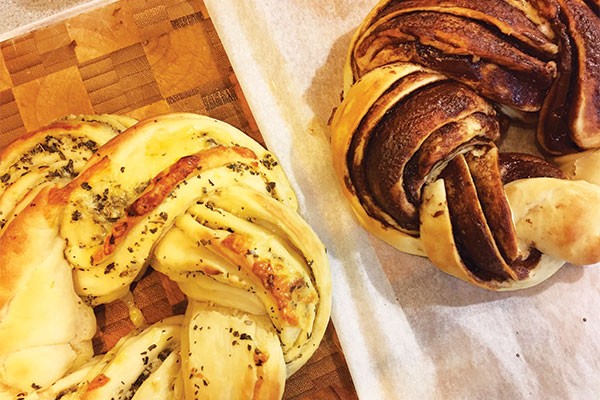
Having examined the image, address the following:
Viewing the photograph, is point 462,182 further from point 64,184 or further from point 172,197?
point 64,184

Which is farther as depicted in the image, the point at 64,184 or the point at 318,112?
the point at 318,112

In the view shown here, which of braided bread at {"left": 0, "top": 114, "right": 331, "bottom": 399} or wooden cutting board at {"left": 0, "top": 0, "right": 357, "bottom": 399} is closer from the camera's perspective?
braided bread at {"left": 0, "top": 114, "right": 331, "bottom": 399}

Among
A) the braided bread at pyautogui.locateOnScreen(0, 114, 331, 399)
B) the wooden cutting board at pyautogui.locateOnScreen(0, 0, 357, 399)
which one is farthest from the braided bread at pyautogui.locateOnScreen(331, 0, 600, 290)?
the wooden cutting board at pyautogui.locateOnScreen(0, 0, 357, 399)

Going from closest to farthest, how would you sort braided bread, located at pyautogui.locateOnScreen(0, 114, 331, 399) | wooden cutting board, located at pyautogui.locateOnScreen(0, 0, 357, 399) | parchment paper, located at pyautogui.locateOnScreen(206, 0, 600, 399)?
braided bread, located at pyautogui.locateOnScreen(0, 114, 331, 399) → parchment paper, located at pyautogui.locateOnScreen(206, 0, 600, 399) → wooden cutting board, located at pyautogui.locateOnScreen(0, 0, 357, 399)

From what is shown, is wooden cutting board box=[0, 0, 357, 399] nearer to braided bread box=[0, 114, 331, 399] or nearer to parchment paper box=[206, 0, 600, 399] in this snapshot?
parchment paper box=[206, 0, 600, 399]

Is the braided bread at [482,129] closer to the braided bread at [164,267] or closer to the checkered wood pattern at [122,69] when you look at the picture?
the braided bread at [164,267]

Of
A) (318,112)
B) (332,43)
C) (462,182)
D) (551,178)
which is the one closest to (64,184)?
(318,112)

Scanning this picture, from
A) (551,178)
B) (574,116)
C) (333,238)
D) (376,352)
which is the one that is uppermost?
(574,116)
